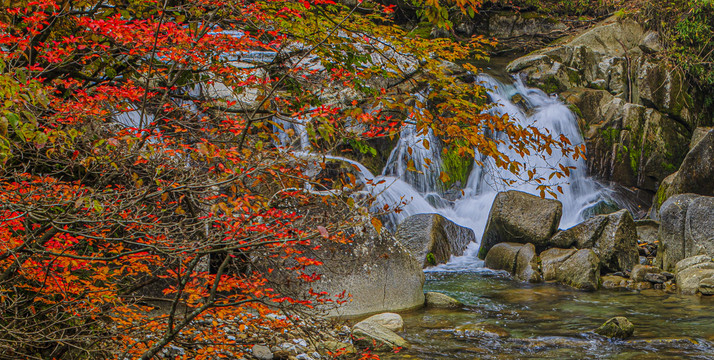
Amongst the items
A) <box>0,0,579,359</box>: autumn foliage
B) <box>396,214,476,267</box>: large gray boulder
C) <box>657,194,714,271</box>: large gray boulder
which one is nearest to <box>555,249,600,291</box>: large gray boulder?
<box>657,194,714,271</box>: large gray boulder

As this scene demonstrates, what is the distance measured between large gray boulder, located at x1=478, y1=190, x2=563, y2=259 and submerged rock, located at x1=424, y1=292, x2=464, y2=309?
3.96m

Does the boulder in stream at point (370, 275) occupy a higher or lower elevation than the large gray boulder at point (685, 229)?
lower

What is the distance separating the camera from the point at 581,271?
9.80 m

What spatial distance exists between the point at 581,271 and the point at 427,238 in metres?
3.10

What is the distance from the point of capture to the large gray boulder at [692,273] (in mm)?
9117

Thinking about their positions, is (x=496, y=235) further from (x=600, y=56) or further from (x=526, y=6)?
(x=526, y=6)

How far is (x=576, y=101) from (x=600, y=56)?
9.98ft

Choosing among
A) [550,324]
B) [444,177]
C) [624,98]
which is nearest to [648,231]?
[624,98]

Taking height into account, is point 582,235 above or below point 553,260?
above

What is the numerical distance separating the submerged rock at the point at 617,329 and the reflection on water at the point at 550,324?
0.10 m

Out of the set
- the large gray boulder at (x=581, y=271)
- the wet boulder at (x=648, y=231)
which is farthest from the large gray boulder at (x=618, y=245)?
the wet boulder at (x=648, y=231)

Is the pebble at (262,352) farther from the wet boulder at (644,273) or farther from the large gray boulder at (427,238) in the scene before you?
the wet boulder at (644,273)

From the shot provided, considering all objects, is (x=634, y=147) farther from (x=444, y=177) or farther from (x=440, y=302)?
(x=444, y=177)

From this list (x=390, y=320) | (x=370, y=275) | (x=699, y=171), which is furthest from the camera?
(x=699, y=171)
